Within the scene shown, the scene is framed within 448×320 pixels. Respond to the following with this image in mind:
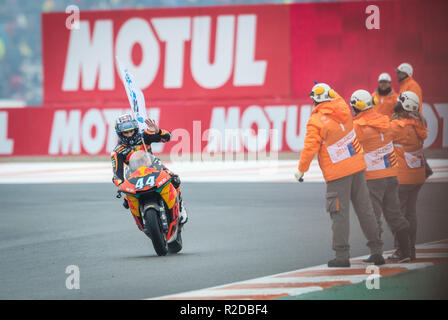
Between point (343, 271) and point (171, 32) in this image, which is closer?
point (343, 271)

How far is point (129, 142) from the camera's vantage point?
34.2 ft

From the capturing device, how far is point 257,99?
2639 centimetres

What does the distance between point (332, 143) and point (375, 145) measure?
65cm

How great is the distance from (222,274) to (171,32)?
59.9 ft

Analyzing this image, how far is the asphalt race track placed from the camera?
8.95 metres

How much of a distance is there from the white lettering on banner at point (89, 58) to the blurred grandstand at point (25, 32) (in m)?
24.4

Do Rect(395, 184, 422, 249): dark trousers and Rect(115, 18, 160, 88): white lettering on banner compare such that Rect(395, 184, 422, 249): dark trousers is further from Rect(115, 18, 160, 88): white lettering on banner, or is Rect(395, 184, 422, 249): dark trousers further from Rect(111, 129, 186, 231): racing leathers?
Rect(115, 18, 160, 88): white lettering on banner

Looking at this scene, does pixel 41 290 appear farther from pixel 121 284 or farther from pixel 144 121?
pixel 144 121

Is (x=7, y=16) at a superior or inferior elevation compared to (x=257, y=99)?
superior

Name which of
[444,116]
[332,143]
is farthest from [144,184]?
[444,116]

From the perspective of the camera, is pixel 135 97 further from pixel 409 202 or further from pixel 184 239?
pixel 409 202

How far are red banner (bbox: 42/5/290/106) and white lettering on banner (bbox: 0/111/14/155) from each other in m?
1.68
